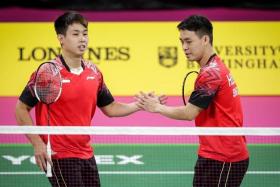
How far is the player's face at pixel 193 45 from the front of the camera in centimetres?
521

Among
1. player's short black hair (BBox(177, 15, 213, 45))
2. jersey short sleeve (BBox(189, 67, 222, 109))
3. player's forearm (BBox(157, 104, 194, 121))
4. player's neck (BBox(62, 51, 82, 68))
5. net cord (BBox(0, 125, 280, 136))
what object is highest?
player's short black hair (BBox(177, 15, 213, 45))

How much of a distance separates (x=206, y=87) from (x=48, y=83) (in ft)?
4.05

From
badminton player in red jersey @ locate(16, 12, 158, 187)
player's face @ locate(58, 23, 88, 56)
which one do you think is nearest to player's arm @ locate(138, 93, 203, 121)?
badminton player in red jersey @ locate(16, 12, 158, 187)

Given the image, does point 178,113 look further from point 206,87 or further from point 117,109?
point 117,109

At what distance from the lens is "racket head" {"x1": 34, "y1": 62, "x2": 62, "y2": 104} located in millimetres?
5121

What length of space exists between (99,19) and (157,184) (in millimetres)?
5715

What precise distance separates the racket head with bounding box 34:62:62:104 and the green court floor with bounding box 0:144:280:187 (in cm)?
247

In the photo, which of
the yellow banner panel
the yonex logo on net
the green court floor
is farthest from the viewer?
the yellow banner panel

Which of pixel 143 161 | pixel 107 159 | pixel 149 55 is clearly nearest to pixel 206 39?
pixel 143 161

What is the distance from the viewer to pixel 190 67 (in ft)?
38.6

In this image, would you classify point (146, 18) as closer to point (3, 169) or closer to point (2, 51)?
point (2, 51)

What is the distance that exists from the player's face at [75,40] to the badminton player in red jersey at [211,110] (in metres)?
0.80

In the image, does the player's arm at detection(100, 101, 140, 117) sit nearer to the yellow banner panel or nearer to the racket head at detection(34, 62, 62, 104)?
the racket head at detection(34, 62, 62, 104)

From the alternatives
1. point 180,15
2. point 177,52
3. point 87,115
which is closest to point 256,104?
point 177,52
